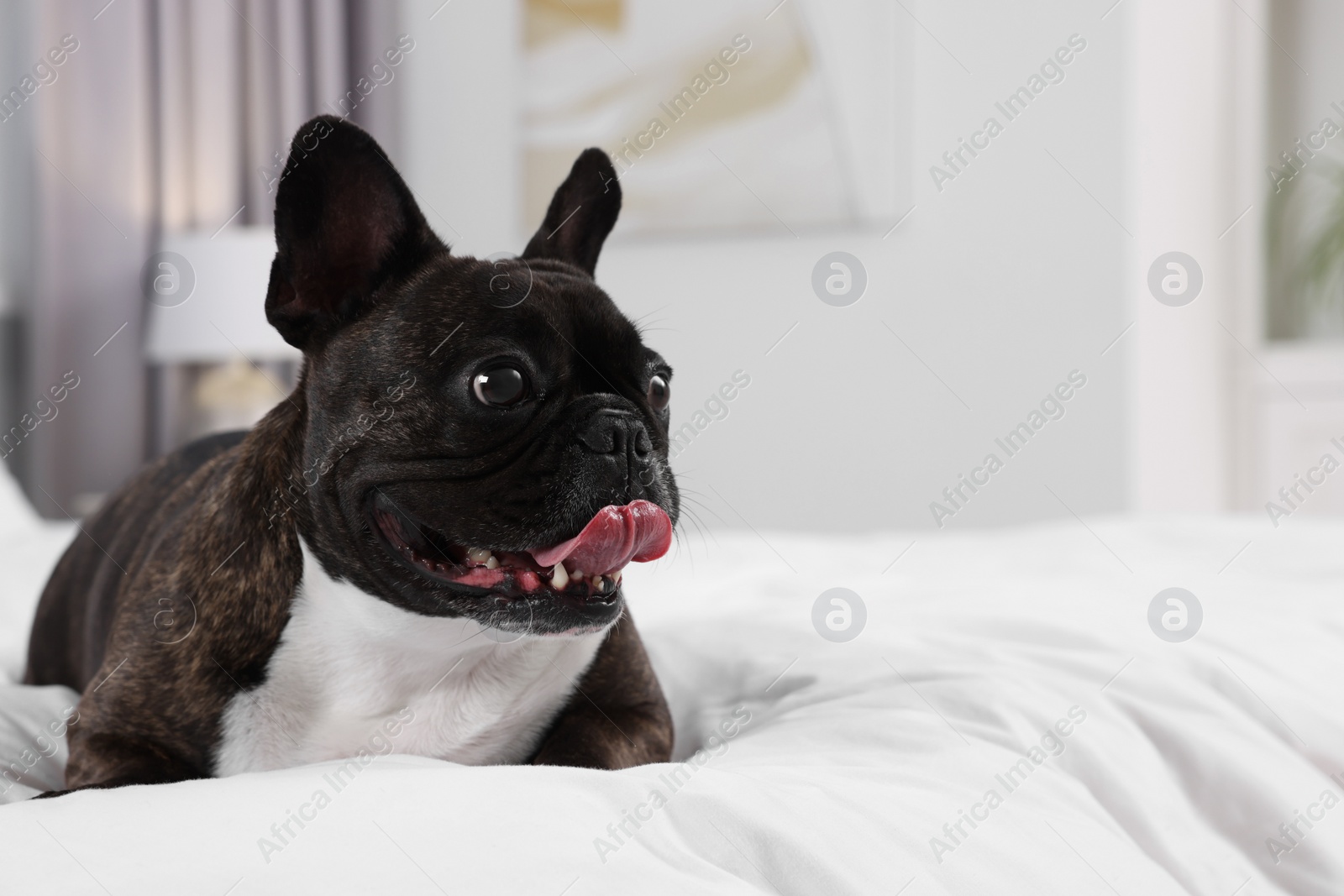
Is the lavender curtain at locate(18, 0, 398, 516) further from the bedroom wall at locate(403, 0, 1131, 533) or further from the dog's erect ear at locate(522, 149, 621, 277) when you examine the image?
the dog's erect ear at locate(522, 149, 621, 277)

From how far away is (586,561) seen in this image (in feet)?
Result: 3.41

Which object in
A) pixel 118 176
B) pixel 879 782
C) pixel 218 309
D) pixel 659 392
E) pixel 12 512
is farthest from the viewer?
A: pixel 118 176

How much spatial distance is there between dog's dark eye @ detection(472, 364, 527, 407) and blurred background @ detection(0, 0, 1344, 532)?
2.44m

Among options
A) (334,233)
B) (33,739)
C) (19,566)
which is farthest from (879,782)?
(19,566)

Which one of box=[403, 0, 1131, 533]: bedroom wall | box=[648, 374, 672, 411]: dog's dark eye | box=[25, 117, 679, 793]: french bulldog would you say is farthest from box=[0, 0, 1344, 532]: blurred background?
box=[25, 117, 679, 793]: french bulldog

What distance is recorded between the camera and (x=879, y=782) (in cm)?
93

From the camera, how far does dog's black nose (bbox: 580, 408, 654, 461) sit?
106cm

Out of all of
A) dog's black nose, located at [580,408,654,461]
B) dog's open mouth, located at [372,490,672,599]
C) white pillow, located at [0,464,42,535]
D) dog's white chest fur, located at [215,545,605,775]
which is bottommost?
white pillow, located at [0,464,42,535]

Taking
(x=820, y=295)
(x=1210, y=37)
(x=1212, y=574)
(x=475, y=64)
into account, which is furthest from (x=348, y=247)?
(x=1210, y=37)

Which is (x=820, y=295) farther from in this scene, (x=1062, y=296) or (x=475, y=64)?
(x=475, y=64)

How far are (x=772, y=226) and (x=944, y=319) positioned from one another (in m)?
0.70

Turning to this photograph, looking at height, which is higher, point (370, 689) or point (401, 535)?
point (401, 535)

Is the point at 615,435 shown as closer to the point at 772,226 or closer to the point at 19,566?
the point at 19,566

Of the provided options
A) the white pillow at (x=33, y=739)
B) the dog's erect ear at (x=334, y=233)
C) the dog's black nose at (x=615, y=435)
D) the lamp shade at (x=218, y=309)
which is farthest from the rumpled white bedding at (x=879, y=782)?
the lamp shade at (x=218, y=309)
